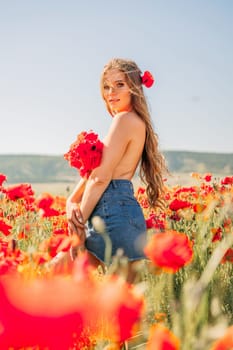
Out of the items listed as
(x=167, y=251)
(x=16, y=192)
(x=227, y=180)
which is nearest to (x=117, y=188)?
(x=16, y=192)

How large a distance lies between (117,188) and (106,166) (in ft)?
0.46

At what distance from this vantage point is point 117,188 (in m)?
2.77

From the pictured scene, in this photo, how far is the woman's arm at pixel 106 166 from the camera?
272 centimetres

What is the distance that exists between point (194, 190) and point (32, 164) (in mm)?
57900

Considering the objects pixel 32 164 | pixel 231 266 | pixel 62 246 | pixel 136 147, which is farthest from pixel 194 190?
pixel 32 164

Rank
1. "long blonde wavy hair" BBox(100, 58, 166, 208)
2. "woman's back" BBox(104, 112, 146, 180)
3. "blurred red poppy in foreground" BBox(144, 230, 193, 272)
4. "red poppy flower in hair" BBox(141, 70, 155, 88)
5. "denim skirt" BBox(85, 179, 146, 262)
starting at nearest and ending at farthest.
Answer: "blurred red poppy in foreground" BBox(144, 230, 193, 272) → "denim skirt" BBox(85, 179, 146, 262) → "woman's back" BBox(104, 112, 146, 180) → "long blonde wavy hair" BBox(100, 58, 166, 208) → "red poppy flower in hair" BBox(141, 70, 155, 88)

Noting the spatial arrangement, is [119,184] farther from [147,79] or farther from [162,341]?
[162,341]

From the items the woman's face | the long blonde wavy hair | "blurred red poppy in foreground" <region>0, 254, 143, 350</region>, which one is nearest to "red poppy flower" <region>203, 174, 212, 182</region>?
the long blonde wavy hair

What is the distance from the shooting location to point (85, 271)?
3.95ft

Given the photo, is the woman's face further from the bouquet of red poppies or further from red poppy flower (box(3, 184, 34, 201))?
red poppy flower (box(3, 184, 34, 201))

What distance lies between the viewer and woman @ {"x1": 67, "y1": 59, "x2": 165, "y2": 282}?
2693 millimetres

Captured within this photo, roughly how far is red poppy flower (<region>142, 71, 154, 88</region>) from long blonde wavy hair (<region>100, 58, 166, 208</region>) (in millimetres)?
28

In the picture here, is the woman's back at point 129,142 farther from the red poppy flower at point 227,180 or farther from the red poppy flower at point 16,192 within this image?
the red poppy flower at point 227,180

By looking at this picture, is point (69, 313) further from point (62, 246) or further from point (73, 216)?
point (73, 216)
